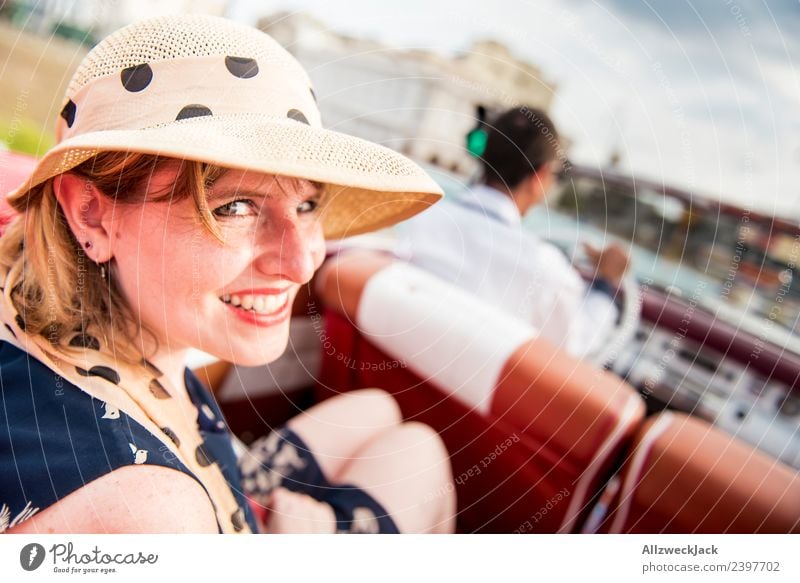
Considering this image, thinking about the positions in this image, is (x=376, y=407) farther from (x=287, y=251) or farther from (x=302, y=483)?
(x=287, y=251)

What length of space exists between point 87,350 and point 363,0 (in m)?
0.44

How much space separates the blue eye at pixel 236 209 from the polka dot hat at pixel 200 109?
63 millimetres

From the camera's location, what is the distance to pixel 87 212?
398mm

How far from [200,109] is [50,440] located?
265mm

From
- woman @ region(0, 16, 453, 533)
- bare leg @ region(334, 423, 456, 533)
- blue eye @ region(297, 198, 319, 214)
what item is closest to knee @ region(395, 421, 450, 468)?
bare leg @ region(334, 423, 456, 533)

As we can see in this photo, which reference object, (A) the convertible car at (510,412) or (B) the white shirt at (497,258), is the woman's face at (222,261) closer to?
(A) the convertible car at (510,412)

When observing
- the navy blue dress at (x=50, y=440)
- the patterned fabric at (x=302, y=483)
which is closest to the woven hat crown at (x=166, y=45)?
the navy blue dress at (x=50, y=440)

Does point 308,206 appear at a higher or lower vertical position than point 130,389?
higher

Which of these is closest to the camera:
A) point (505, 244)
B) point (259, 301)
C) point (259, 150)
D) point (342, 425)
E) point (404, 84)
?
point (259, 150)

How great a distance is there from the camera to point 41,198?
0.41 m

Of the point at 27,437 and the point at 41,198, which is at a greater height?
the point at 41,198

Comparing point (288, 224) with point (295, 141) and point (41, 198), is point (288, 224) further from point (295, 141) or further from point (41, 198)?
point (41, 198)

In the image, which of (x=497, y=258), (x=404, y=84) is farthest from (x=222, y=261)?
(x=497, y=258)
